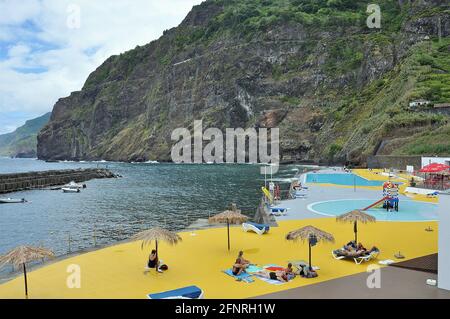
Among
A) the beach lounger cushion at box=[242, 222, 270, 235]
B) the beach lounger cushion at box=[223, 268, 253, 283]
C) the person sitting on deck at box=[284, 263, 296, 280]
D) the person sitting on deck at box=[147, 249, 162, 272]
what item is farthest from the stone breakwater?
the person sitting on deck at box=[284, 263, 296, 280]

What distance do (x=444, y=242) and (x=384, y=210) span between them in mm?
18450

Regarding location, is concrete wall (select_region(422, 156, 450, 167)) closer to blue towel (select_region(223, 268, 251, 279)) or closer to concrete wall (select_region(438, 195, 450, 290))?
concrete wall (select_region(438, 195, 450, 290))

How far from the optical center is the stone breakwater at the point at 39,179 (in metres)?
80.0

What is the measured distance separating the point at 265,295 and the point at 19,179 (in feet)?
281

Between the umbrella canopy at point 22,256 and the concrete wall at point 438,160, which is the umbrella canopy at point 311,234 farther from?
the concrete wall at point 438,160

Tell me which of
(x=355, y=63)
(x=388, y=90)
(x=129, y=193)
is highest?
(x=355, y=63)

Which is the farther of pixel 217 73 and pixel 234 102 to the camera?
pixel 217 73

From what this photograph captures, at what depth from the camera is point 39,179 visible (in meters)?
88.6

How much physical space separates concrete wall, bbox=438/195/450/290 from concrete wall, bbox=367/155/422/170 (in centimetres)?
6082

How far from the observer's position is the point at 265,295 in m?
13.3

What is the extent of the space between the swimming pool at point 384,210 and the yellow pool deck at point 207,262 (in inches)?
110

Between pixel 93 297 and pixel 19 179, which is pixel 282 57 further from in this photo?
pixel 93 297

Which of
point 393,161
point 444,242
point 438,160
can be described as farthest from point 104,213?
point 393,161
